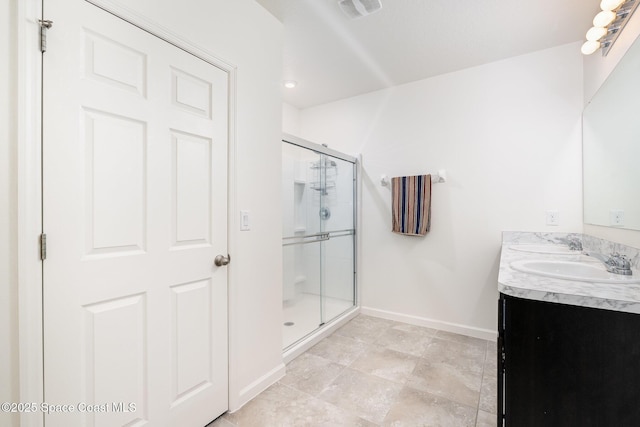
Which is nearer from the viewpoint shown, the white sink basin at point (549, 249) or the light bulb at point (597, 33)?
the light bulb at point (597, 33)

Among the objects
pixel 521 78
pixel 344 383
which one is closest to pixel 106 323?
pixel 344 383

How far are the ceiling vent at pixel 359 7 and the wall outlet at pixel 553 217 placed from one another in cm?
202

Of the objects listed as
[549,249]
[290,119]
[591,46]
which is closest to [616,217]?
[549,249]

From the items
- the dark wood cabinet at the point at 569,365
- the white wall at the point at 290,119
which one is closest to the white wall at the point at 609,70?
the dark wood cabinet at the point at 569,365

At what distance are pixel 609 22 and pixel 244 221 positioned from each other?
2.32 meters

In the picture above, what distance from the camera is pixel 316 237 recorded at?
2.75 meters

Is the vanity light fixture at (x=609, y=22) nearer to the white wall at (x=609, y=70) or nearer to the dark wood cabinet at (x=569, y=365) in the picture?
the white wall at (x=609, y=70)

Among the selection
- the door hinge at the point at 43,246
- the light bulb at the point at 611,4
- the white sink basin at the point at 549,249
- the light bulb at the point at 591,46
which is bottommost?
the white sink basin at the point at 549,249

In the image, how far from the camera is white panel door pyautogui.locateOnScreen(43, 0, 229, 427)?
1017 mm

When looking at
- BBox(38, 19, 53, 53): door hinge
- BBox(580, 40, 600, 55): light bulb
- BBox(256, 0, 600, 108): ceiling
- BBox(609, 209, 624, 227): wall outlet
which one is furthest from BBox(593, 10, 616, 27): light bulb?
BBox(38, 19, 53, 53): door hinge

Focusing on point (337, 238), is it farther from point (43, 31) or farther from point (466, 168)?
point (43, 31)

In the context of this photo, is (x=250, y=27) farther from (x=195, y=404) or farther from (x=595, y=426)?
(x=595, y=426)

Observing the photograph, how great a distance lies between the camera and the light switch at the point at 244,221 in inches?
65.7

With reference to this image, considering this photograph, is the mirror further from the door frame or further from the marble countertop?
the door frame
